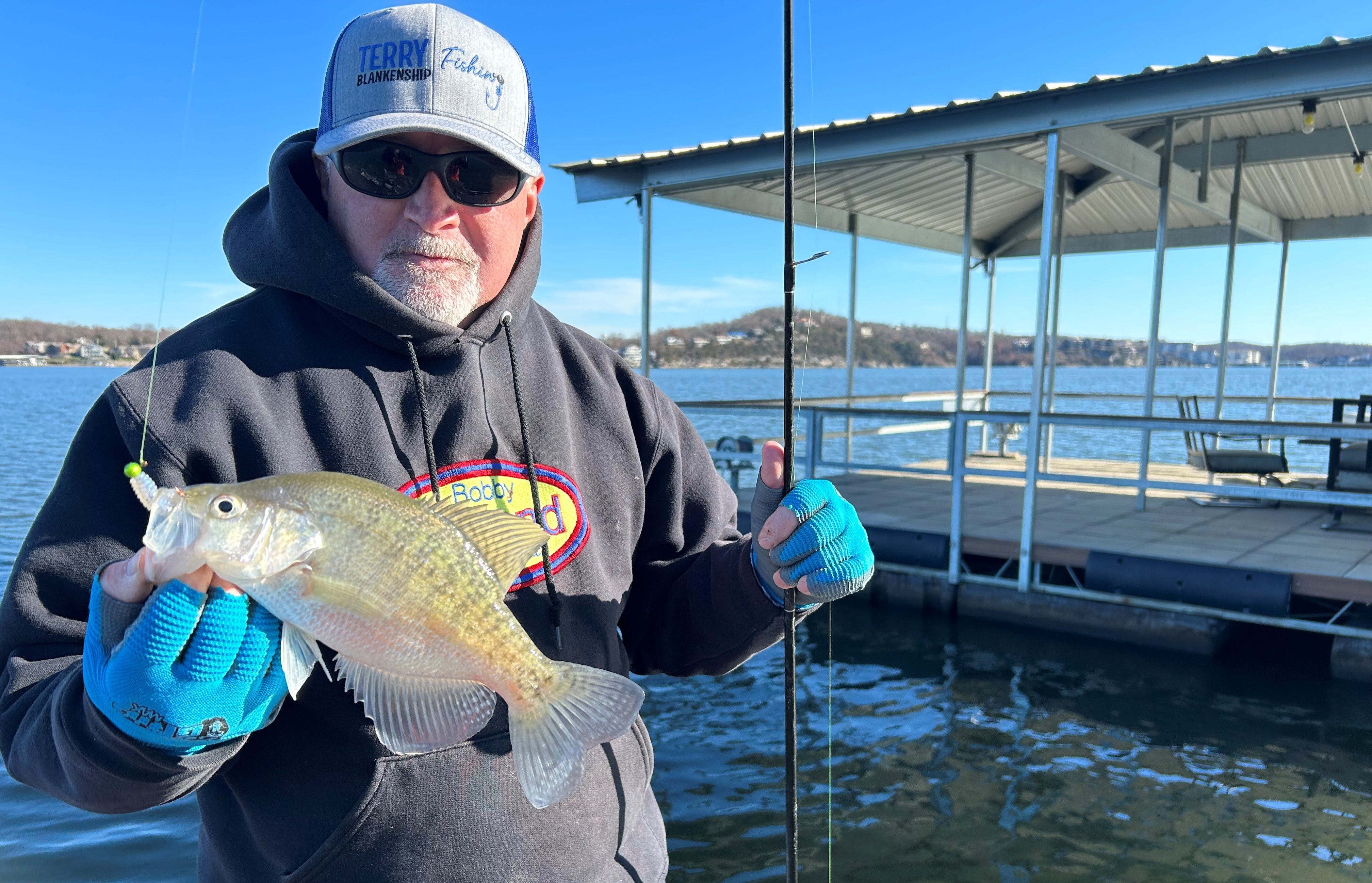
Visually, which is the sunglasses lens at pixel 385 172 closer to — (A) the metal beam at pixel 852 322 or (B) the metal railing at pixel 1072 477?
(B) the metal railing at pixel 1072 477

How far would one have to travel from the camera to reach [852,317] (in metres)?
13.3

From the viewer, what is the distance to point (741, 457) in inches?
407

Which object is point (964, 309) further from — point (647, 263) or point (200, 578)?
point (200, 578)

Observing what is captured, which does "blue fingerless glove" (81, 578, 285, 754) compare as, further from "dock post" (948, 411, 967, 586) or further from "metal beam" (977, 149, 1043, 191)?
"metal beam" (977, 149, 1043, 191)

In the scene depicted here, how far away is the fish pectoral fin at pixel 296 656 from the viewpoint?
142 centimetres

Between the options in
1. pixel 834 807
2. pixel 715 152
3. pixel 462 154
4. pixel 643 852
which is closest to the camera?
pixel 462 154

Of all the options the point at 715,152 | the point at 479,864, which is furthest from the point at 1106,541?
the point at 479,864

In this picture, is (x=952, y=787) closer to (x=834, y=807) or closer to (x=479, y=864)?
(x=834, y=807)

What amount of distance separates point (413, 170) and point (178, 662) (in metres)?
1.08

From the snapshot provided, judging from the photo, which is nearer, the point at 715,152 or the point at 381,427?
the point at 381,427

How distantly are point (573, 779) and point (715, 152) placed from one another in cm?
865

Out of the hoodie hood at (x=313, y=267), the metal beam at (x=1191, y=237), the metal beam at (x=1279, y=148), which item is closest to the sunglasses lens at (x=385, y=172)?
the hoodie hood at (x=313, y=267)

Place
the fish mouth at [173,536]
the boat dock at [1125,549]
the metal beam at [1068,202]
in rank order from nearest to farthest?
the fish mouth at [173,536] < the boat dock at [1125,549] < the metal beam at [1068,202]

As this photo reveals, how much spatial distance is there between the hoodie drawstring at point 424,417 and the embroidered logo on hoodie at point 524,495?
1cm
